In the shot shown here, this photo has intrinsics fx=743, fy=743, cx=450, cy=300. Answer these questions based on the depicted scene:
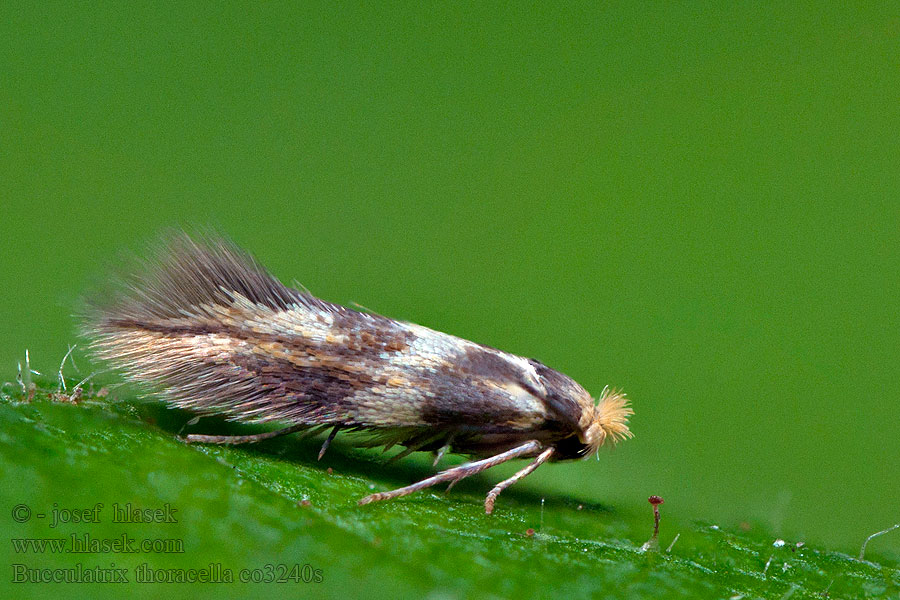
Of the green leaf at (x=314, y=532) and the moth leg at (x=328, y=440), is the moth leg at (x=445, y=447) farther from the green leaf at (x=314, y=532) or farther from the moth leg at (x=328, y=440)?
the moth leg at (x=328, y=440)

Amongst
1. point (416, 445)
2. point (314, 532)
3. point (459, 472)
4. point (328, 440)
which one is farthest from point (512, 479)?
point (314, 532)

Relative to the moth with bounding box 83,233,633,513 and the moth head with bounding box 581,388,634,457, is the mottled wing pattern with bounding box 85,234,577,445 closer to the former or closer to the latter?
the moth with bounding box 83,233,633,513

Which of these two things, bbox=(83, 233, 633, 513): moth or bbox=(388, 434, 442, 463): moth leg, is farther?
bbox=(388, 434, 442, 463): moth leg

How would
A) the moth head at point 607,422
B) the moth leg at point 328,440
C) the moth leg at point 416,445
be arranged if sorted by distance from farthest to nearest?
1. the moth head at point 607,422
2. the moth leg at point 416,445
3. the moth leg at point 328,440

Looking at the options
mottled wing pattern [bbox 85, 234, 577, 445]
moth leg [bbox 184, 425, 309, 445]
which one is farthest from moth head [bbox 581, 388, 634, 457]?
moth leg [bbox 184, 425, 309, 445]

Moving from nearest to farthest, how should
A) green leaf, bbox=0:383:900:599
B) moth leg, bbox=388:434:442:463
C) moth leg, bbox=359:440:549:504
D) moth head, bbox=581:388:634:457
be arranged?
green leaf, bbox=0:383:900:599 → moth leg, bbox=359:440:549:504 → moth leg, bbox=388:434:442:463 → moth head, bbox=581:388:634:457

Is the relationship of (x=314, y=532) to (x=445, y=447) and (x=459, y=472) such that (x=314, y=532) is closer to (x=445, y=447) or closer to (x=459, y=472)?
(x=459, y=472)

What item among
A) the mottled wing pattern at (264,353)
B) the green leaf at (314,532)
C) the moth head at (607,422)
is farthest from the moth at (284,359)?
the moth head at (607,422)
